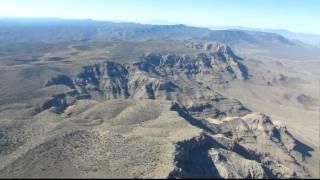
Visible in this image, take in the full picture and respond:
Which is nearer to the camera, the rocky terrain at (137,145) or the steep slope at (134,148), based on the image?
the steep slope at (134,148)

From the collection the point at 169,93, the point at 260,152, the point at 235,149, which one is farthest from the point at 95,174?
the point at 169,93

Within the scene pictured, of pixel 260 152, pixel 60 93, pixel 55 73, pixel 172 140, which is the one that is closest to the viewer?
pixel 172 140

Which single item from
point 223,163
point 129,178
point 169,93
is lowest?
point 169,93

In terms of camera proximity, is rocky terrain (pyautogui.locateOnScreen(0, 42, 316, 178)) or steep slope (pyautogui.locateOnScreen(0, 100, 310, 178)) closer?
steep slope (pyautogui.locateOnScreen(0, 100, 310, 178))

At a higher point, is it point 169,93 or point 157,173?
point 157,173

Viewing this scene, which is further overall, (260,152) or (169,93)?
(169,93)

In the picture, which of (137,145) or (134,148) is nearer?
(134,148)

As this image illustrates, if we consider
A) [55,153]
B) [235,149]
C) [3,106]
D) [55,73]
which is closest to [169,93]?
[55,73]

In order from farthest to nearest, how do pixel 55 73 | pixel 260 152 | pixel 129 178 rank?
pixel 55 73 → pixel 260 152 → pixel 129 178

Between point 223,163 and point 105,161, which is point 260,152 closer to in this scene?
point 223,163

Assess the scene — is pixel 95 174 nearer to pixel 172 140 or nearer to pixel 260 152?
pixel 172 140
